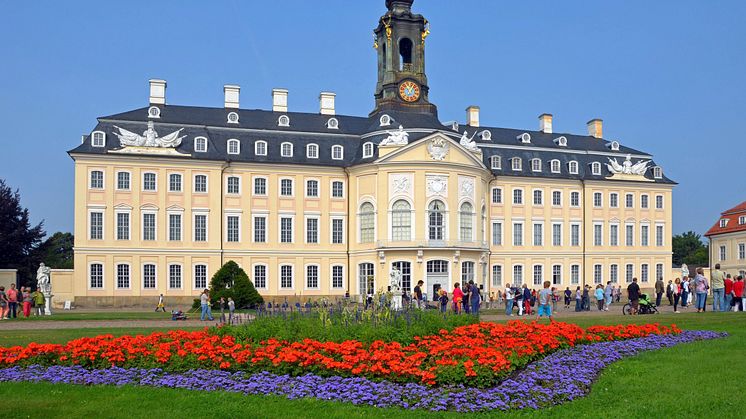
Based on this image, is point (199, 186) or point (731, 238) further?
point (731, 238)

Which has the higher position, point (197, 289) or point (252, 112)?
point (252, 112)

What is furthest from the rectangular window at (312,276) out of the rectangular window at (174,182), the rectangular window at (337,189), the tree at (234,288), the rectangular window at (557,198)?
the rectangular window at (557,198)

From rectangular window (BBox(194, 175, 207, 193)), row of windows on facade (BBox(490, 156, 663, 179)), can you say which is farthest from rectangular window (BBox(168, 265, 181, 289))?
row of windows on facade (BBox(490, 156, 663, 179))

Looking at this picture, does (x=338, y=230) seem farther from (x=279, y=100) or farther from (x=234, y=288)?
(x=234, y=288)

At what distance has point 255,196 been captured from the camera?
181 feet

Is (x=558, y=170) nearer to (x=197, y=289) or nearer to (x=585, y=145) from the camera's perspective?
(x=585, y=145)

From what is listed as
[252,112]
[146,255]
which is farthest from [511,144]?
[146,255]

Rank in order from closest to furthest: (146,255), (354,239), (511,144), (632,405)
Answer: (632,405), (146,255), (354,239), (511,144)

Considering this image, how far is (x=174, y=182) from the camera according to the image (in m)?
53.5

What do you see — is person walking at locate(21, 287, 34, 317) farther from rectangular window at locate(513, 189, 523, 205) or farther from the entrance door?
rectangular window at locate(513, 189, 523, 205)

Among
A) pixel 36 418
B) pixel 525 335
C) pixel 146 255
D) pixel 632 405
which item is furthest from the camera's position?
pixel 146 255

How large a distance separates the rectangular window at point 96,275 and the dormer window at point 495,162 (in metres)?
28.7

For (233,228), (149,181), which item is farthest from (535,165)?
(149,181)

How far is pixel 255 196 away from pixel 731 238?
159 ft
